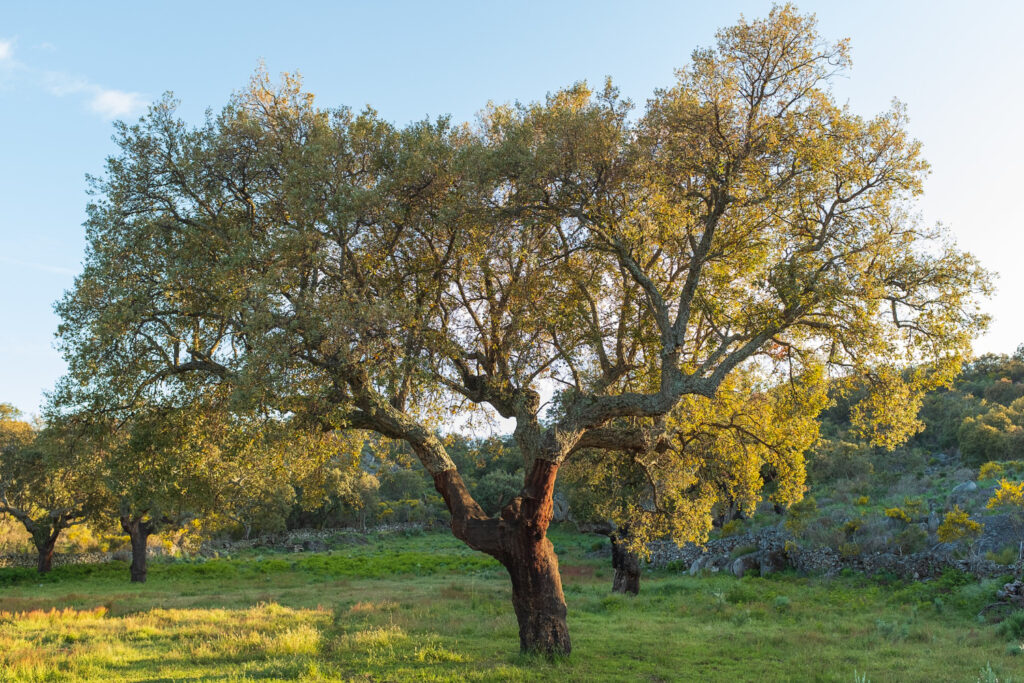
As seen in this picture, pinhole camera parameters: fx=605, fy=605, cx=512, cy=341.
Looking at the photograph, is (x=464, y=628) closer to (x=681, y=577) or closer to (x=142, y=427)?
(x=142, y=427)

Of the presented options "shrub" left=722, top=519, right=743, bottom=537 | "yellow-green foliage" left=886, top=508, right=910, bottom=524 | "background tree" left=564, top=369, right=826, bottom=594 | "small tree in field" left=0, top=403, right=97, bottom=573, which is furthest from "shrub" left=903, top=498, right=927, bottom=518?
"small tree in field" left=0, top=403, right=97, bottom=573

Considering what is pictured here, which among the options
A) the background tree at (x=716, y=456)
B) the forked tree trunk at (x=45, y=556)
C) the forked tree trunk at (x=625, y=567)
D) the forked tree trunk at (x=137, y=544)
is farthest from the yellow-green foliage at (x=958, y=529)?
the forked tree trunk at (x=45, y=556)

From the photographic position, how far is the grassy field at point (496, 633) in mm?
12695

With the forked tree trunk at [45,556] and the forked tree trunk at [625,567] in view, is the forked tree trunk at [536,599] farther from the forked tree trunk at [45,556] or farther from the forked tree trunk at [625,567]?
the forked tree trunk at [45,556]

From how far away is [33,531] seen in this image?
3700 cm

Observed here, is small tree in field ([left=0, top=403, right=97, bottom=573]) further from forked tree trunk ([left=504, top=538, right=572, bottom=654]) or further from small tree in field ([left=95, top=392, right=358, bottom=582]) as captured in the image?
forked tree trunk ([left=504, top=538, right=572, bottom=654])

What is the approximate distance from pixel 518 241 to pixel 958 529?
21.5 metres

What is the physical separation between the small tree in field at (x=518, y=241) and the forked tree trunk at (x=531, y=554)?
0.16 feet

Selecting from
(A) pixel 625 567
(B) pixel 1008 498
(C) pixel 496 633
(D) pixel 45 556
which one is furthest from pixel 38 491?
(B) pixel 1008 498

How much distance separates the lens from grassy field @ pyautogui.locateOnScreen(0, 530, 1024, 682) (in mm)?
12695

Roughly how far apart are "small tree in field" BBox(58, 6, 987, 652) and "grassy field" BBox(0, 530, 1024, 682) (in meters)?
2.79

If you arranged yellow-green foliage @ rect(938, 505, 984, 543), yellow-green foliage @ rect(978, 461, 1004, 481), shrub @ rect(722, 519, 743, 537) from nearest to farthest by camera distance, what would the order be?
yellow-green foliage @ rect(938, 505, 984, 543) < yellow-green foliage @ rect(978, 461, 1004, 481) < shrub @ rect(722, 519, 743, 537)

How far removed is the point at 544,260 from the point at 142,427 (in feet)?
33.7

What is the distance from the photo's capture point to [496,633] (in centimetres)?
1714
